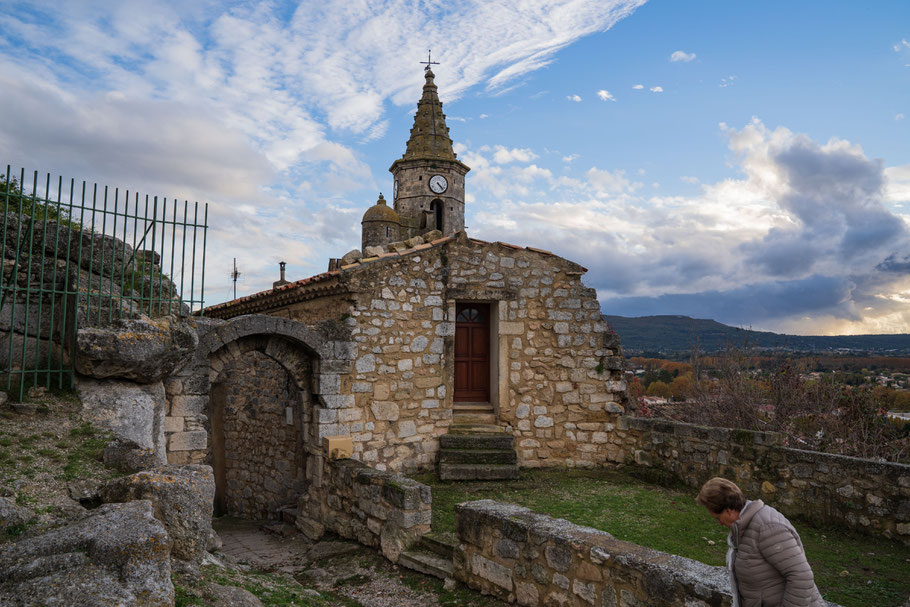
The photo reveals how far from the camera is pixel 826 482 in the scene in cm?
728

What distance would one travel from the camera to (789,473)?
25.3 feet

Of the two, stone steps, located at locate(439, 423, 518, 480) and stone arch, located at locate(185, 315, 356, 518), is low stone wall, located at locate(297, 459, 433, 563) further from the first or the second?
stone steps, located at locate(439, 423, 518, 480)

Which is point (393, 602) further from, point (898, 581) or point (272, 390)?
point (272, 390)

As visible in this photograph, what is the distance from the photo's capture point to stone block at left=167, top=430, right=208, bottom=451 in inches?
299

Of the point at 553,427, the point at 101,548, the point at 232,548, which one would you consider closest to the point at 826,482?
the point at 553,427

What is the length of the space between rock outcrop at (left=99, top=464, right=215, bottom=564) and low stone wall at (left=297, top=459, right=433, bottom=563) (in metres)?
3.48

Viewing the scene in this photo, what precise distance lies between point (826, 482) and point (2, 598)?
26.3 feet

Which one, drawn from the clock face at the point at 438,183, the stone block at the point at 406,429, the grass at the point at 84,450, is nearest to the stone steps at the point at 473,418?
the stone block at the point at 406,429

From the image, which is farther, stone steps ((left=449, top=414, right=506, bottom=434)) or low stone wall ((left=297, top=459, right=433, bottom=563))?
stone steps ((left=449, top=414, right=506, bottom=434))

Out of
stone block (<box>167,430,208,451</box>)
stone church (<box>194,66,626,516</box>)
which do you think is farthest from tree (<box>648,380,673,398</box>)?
stone block (<box>167,430,208,451</box>)

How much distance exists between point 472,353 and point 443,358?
91 cm

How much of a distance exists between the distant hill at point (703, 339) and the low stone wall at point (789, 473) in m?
11.3

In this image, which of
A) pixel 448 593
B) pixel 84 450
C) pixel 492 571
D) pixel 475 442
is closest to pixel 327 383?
pixel 475 442

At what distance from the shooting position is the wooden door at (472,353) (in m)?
11.0
